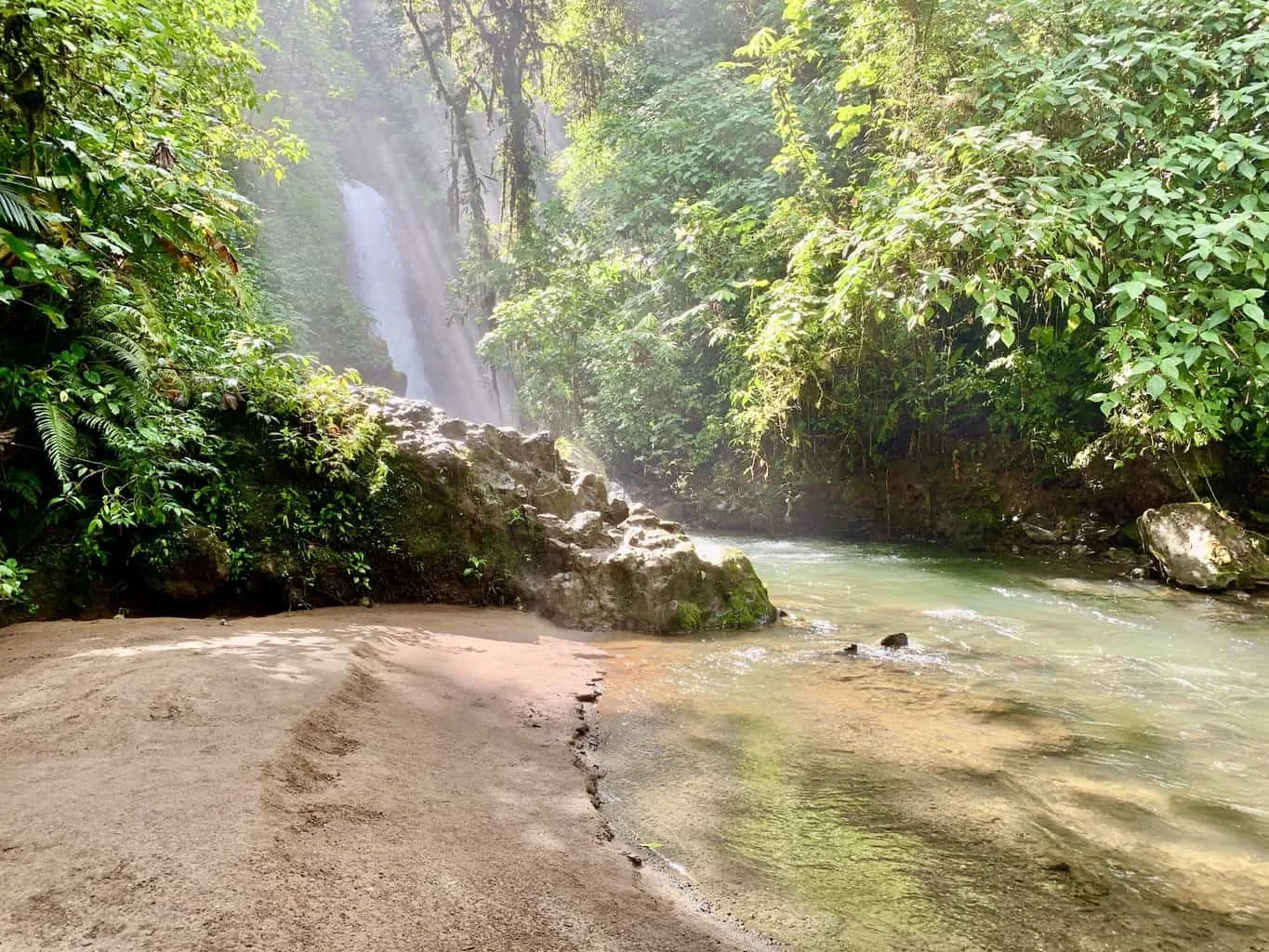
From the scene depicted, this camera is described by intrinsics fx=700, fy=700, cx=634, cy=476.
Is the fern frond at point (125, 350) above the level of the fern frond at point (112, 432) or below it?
above

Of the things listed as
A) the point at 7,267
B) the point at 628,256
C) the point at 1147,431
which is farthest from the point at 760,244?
the point at 7,267

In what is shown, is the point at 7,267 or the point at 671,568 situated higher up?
the point at 7,267

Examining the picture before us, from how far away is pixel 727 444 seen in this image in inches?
572

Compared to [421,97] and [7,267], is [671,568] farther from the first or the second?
[421,97]

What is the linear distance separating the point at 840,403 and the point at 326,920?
1066 centimetres

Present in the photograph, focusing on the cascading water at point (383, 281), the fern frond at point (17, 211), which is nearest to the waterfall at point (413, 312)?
the cascading water at point (383, 281)

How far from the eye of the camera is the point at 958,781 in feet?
9.75

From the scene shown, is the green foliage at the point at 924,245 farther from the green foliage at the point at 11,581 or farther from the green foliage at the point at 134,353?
the green foliage at the point at 11,581

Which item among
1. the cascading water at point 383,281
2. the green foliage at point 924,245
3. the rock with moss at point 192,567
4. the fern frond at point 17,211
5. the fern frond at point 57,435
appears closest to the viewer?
the fern frond at point 17,211

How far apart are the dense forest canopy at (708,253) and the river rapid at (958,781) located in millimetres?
2880

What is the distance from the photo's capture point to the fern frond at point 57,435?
4.05 meters

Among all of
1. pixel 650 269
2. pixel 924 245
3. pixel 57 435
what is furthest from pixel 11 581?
pixel 650 269

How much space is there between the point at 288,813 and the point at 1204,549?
8.85 meters

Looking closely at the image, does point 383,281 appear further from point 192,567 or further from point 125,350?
point 192,567
